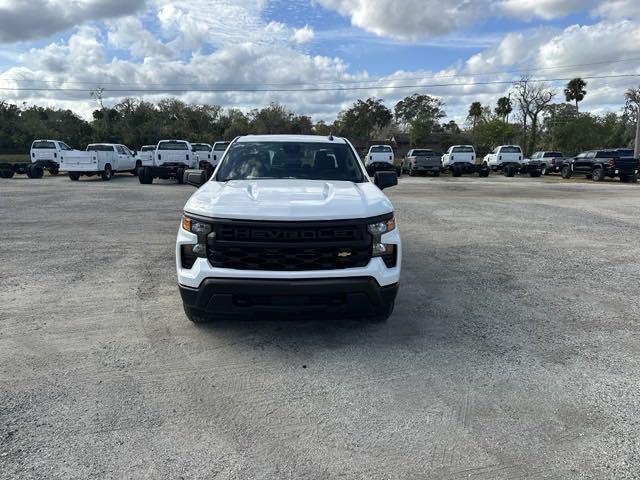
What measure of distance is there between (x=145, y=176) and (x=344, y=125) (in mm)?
59835

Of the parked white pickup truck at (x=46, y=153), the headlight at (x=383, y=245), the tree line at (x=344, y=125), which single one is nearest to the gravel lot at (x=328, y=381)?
the headlight at (x=383, y=245)

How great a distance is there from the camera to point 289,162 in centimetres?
543

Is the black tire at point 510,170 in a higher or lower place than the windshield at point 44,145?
lower

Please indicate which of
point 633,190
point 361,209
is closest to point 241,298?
point 361,209

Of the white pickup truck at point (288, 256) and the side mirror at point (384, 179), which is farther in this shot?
the side mirror at point (384, 179)

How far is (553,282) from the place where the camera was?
6137 millimetres

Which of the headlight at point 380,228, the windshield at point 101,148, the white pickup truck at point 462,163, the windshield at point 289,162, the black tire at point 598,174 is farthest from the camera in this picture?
the white pickup truck at point 462,163

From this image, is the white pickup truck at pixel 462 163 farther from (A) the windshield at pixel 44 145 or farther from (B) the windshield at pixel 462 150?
(A) the windshield at pixel 44 145

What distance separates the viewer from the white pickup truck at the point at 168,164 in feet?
68.5

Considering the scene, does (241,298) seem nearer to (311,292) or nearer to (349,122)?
(311,292)

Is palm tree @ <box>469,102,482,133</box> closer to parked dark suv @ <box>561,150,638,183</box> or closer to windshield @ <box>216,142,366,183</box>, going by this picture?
parked dark suv @ <box>561,150,638,183</box>

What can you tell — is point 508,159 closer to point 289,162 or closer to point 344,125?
point 289,162

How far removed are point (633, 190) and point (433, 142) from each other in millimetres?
56390

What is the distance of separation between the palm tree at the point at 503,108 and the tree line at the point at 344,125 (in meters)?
0.15
